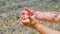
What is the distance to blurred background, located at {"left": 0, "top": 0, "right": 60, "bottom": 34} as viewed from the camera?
8.70 ft

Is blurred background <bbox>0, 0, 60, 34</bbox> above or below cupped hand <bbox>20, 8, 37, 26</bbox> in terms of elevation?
below

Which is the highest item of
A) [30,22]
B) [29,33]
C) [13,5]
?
[30,22]

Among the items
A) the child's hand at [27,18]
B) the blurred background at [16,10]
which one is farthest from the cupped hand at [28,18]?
the blurred background at [16,10]

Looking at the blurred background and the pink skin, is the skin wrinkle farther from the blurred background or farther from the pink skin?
the blurred background

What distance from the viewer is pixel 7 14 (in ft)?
10.2

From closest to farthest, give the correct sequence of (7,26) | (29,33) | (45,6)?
(29,33), (7,26), (45,6)

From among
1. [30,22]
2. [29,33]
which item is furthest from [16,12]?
[30,22]

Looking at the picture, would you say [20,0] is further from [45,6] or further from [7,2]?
[45,6]

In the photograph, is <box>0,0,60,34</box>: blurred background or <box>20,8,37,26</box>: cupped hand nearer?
<box>20,8,37,26</box>: cupped hand

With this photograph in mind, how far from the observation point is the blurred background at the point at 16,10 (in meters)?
2.65

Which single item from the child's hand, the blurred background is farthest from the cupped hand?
the blurred background

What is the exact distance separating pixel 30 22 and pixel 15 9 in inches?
89.0

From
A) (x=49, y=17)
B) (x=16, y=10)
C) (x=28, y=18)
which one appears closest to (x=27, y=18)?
(x=28, y=18)

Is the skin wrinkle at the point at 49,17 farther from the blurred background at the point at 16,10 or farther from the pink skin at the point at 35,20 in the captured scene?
the blurred background at the point at 16,10
